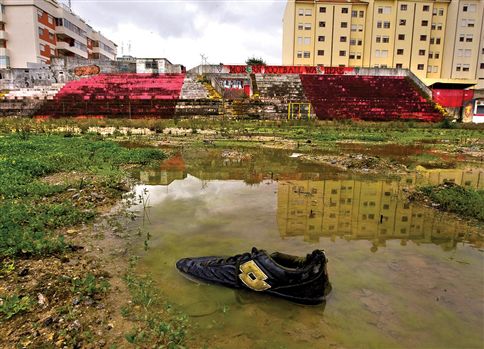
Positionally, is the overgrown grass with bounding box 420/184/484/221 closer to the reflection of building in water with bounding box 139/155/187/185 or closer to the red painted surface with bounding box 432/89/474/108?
the reflection of building in water with bounding box 139/155/187/185

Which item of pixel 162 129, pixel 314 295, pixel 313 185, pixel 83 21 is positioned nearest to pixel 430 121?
pixel 162 129

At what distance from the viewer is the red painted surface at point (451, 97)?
35.9 m

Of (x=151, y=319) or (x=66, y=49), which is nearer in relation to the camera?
(x=151, y=319)

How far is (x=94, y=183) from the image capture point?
23.9ft

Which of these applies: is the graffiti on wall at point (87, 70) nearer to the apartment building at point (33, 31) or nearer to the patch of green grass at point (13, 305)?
the apartment building at point (33, 31)

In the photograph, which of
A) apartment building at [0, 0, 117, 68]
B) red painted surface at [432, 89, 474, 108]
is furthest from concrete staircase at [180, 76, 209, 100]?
red painted surface at [432, 89, 474, 108]

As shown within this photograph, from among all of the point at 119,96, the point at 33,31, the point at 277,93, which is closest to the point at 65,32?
the point at 33,31

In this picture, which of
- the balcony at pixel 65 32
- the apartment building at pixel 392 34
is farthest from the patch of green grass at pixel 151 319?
the balcony at pixel 65 32

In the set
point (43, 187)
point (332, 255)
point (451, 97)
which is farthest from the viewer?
point (451, 97)

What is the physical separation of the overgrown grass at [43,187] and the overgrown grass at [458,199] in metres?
6.28

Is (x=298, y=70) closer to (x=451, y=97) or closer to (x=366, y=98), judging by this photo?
(x=366, y=98)

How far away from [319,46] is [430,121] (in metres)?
28.3

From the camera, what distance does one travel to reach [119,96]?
31.9 metres

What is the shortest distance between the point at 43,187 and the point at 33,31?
4840 centimetres
